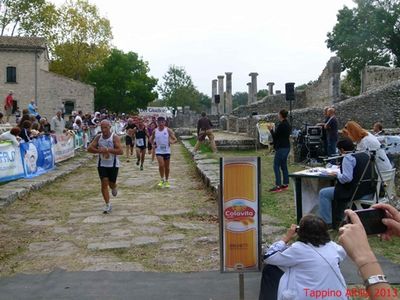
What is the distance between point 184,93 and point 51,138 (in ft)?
199

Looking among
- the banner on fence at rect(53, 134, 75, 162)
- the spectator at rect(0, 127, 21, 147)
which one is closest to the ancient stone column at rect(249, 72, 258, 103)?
the banner on fence at rect(53, 134, 75, 162)

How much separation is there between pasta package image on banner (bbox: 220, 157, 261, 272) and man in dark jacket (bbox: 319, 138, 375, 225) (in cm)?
224

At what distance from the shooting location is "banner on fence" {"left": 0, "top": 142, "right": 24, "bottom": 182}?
450 inches

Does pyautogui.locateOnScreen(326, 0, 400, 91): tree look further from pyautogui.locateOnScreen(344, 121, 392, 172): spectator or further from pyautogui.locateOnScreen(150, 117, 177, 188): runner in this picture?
pyautogui.locateOnScreen(344, 121, 392, 172): spectator

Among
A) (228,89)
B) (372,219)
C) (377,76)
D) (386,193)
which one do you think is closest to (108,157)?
(386,193)

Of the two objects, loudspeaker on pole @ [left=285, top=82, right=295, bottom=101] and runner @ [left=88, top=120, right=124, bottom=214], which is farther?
loudspeaker on pole @ [left=285, top=82, right=295, bottom=101]

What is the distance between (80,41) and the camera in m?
55.7

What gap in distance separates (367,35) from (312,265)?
4708 cm

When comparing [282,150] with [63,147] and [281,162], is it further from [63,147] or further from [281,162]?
[63,147]

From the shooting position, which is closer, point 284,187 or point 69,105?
point 284,187

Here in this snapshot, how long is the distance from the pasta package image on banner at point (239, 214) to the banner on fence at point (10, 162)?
838 centimetres

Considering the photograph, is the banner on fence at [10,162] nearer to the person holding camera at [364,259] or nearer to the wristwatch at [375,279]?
the person holding camera at [364,259]

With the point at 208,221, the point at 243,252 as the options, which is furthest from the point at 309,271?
the point at 208,221

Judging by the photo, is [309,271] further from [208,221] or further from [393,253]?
[208,221]
